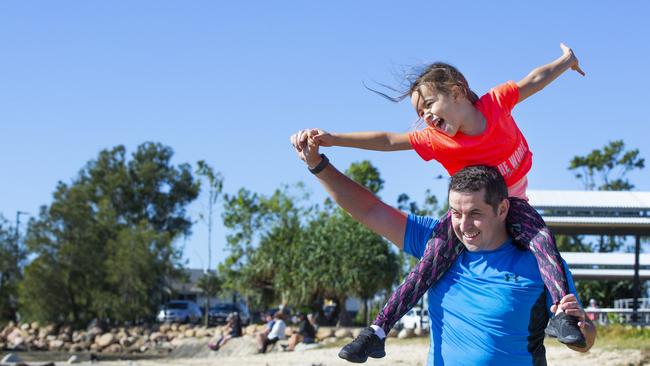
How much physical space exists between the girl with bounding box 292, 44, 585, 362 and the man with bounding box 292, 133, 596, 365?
2.4 inches

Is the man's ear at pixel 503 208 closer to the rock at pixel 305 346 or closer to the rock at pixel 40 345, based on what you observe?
the rock at pixel 305 346

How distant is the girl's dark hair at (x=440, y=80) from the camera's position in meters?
4.39

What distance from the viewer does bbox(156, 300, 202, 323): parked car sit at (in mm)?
47809

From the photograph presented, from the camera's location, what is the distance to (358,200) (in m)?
4.54

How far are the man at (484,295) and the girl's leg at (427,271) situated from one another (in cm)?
5

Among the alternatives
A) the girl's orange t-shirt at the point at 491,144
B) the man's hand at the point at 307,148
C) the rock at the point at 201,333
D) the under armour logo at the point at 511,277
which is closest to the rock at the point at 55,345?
the rock at the point at 201,333

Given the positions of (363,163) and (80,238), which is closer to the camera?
(80,238)

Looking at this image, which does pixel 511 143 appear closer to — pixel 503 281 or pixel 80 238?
pixel 503 281

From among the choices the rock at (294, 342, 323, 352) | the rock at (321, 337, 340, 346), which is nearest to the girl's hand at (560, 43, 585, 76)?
the rock at (294, 342, 323, 352)

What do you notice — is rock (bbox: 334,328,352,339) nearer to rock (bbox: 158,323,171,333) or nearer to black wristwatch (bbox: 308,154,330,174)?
rock (bbox: 158,323,171,333)

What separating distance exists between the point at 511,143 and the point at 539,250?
60 centimetres

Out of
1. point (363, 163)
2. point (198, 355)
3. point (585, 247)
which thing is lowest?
point (198, 355)

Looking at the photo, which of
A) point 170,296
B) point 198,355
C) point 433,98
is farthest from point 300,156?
point 170,296

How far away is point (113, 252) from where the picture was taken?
43.3m
